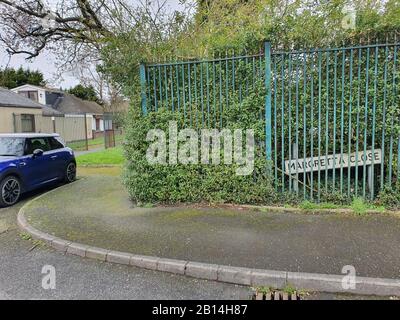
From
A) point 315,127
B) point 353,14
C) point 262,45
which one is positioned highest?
point 353,14

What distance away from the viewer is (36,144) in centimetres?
775

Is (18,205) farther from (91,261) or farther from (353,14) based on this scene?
(353,14)

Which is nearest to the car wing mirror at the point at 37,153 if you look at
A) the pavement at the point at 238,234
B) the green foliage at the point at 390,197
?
the pavement at the point at 238,234

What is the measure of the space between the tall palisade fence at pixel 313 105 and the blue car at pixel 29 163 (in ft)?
11.2

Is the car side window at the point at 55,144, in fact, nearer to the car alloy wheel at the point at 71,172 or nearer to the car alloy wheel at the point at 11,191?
the car alloy wheel at the point at 71,172

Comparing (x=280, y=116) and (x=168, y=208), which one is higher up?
(x=280, y=116)

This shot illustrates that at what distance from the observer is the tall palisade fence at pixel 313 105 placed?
5016 mm

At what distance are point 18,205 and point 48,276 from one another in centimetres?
393

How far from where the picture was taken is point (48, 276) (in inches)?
140

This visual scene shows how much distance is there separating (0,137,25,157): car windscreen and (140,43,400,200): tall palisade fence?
140 inches

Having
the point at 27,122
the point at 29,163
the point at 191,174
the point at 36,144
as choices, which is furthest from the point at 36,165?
the point at 27,122

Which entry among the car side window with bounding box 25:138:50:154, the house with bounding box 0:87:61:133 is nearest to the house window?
the house with bounding box 0:87:61:133

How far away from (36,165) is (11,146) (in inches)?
27.9
